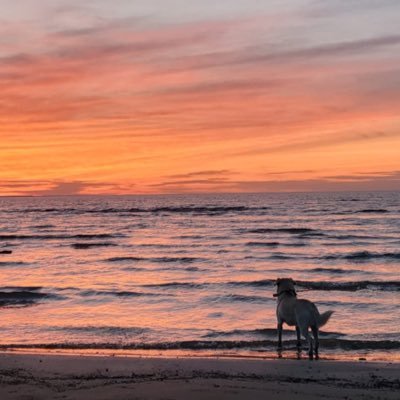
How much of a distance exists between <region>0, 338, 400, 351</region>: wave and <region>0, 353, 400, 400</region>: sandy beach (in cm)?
137

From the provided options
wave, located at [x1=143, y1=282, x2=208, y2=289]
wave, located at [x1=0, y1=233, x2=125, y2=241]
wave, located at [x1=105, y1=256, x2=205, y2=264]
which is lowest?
wave, located at [x1=0, y1=233, x2=125, y2=241]

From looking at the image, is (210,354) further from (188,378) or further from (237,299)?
(237,299)

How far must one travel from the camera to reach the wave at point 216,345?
1107 centimetres

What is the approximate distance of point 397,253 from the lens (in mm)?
29766

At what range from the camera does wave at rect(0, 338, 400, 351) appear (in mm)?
11070

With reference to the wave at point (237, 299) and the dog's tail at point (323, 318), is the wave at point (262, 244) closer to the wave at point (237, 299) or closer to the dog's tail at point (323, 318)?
the wave at point (237, 299)

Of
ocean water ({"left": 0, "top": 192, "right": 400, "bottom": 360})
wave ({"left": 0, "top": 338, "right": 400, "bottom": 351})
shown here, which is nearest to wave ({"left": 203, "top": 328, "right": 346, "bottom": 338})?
ocean water ({"left": 0, "top": 192, "right": 400, "bottom": 360})

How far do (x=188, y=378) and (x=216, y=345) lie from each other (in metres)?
3.48

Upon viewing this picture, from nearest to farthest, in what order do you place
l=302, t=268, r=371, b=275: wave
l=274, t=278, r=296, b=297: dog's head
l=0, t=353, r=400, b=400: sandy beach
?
l=0, t=353, r=400, b=400: sandy beach < l=274, t=278, r=296, b=297: dog's head < l=302, t=268, r=371, b=275: wave

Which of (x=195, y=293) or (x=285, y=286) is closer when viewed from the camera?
(x=285, y=286)

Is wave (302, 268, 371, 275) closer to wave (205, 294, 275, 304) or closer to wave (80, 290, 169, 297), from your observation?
wave (205, 294, 275, 304)

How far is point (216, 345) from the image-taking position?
11.3 m

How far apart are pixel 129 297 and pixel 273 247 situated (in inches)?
740

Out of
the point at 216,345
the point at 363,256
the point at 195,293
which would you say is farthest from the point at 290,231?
the point at 216,345
